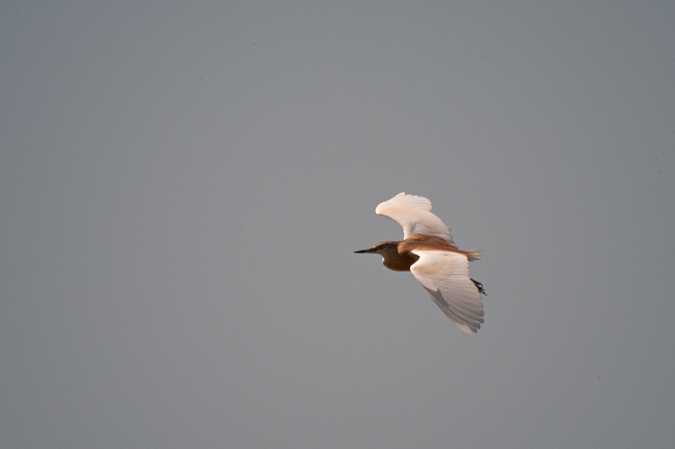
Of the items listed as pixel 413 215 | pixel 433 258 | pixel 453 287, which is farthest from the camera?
pixel 413 215

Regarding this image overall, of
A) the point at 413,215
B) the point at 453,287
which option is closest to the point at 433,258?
the point at 453,287

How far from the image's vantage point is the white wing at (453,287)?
1363cm

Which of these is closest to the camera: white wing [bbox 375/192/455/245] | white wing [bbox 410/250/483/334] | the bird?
white wing [bbox 410/250/483/334]

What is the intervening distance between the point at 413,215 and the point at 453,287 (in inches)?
264

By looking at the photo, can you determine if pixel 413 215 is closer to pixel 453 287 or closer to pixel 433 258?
pixel 433 258

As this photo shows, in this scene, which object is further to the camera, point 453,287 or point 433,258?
point 433,258

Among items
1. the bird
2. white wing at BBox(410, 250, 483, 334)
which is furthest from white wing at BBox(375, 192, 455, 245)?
white wing at BBox(410, 250, 483, 334)

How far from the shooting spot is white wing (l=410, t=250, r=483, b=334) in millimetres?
13633

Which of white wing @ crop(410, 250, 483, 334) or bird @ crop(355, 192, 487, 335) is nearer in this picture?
white wing @ crop(410, 250, 483, 334)

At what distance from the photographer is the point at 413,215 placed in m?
20.8

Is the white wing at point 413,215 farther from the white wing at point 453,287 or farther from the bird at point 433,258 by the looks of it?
the white wing at point 453,287

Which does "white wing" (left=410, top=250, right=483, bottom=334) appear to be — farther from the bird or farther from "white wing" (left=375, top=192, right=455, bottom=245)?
"white wing" (left=375, top=192, right=455, bottom=245)

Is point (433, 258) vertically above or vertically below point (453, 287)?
above

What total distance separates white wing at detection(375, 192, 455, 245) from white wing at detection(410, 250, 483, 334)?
13.4ft
